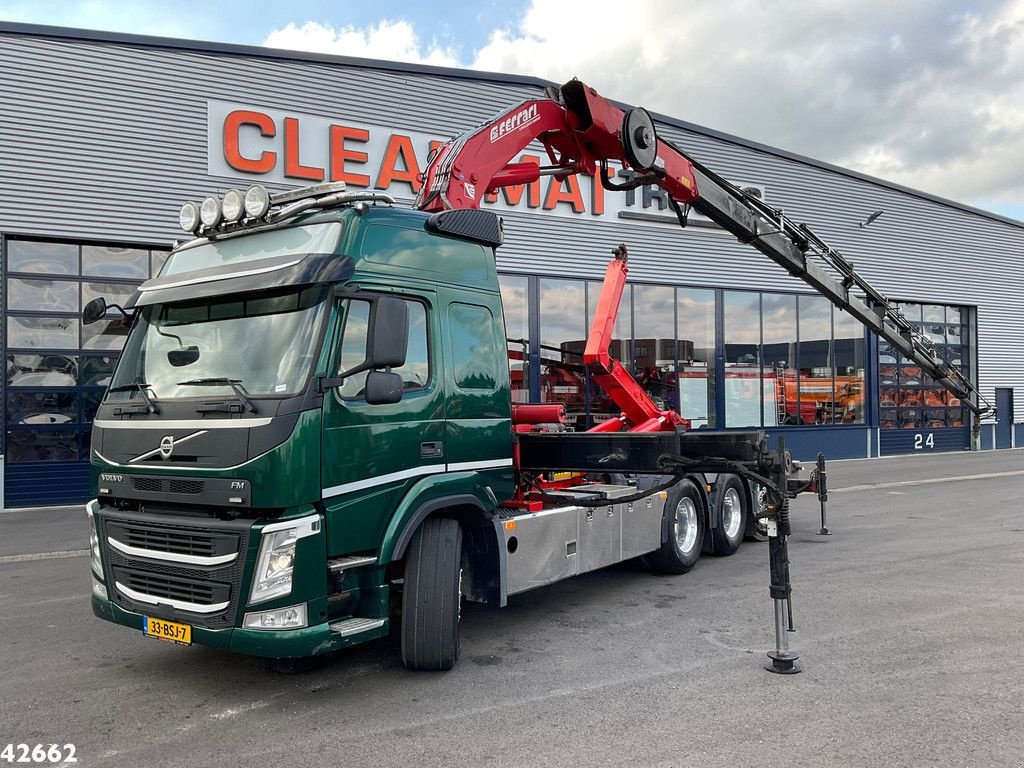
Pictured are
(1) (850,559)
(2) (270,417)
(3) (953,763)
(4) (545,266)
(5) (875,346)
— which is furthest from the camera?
(5) (875,346)

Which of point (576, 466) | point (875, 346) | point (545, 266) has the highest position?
point (545, 266)

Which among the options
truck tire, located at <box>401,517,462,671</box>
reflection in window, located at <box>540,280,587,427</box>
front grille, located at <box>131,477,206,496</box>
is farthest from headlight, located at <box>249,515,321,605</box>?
reflection in window, located at <box>540,280,587,427</box>

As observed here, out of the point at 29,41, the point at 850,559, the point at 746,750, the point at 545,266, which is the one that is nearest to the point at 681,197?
the point at 850,559

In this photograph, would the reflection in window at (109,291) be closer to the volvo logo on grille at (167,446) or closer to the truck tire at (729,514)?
the volvo logo on grille at (167,446)

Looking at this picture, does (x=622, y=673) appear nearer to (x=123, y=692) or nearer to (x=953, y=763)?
(x=953, y=763)

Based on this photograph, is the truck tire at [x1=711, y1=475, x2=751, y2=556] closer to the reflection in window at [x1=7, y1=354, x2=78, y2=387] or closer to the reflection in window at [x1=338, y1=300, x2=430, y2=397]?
the reflection in window at [x1=338, y1=300, x2=430, y2=397]

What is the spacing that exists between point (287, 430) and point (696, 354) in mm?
18305

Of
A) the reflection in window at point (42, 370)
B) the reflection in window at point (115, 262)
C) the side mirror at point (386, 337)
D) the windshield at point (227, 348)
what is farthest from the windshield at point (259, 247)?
the reflection in window at point (115, 262)

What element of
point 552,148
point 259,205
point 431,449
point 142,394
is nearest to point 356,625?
Answer: point 431,449

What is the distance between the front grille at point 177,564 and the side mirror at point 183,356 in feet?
3.16

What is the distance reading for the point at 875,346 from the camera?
2525cm

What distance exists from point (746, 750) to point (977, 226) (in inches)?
1175

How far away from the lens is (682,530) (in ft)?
28.2

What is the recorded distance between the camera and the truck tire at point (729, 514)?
9.26 m
